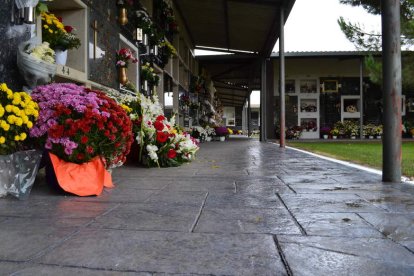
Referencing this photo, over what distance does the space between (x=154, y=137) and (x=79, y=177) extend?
2285 millimetres

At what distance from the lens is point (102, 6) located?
6379mm

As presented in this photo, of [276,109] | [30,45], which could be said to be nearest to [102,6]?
[30,45]

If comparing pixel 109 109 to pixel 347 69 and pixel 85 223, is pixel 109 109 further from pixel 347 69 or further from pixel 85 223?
pixel 347 69

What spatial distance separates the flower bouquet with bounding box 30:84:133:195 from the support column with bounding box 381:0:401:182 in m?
2.41

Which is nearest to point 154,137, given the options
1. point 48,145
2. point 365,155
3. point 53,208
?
point 48,145

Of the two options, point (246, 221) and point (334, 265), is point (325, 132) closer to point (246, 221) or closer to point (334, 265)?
point (246, 221)

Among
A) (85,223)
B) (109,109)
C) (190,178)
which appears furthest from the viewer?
(190,178)

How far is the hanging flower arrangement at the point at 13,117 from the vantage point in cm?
308

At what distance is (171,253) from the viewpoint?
1.80 metres

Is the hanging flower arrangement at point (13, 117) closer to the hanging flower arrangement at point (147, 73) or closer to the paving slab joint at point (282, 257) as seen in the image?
the paving slab joint at point (282, 257)

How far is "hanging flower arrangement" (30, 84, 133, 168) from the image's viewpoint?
11.1ft

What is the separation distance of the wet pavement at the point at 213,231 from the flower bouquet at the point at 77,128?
30cm

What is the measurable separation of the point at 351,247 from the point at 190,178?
2.67 metres

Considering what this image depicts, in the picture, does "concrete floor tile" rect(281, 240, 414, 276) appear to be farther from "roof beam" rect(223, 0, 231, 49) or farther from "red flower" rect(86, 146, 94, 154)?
"roof beam" rect(223, 0, 231, 49)
